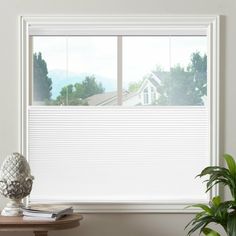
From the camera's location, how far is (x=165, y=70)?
14.6 ft

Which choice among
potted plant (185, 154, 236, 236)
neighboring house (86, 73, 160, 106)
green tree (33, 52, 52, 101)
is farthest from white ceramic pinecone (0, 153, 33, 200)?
potted plant (185, 154, 236, 236)

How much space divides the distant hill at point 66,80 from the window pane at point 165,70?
4.9 inches

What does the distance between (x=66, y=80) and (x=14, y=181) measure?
0.96 m

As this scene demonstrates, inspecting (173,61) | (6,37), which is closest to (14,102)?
(6,37)

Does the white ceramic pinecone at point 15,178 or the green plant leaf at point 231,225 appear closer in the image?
the green plant leaf at point 231,225

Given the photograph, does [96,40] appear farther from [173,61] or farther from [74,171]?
[74,171]

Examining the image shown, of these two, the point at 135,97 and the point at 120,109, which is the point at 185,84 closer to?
the point at 135,97

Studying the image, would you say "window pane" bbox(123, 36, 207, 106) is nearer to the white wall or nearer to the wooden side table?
the white wall

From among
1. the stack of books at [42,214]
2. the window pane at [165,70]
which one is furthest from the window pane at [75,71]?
the stack of books at [42,214]

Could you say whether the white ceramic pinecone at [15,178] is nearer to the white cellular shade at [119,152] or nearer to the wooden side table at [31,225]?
the wooden side table at [31,225]

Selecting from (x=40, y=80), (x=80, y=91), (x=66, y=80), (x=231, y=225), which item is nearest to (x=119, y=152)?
(x=80, y=91)

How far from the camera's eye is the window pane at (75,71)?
442 centimetres

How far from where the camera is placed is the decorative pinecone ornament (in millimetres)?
3885

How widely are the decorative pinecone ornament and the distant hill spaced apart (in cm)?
73
